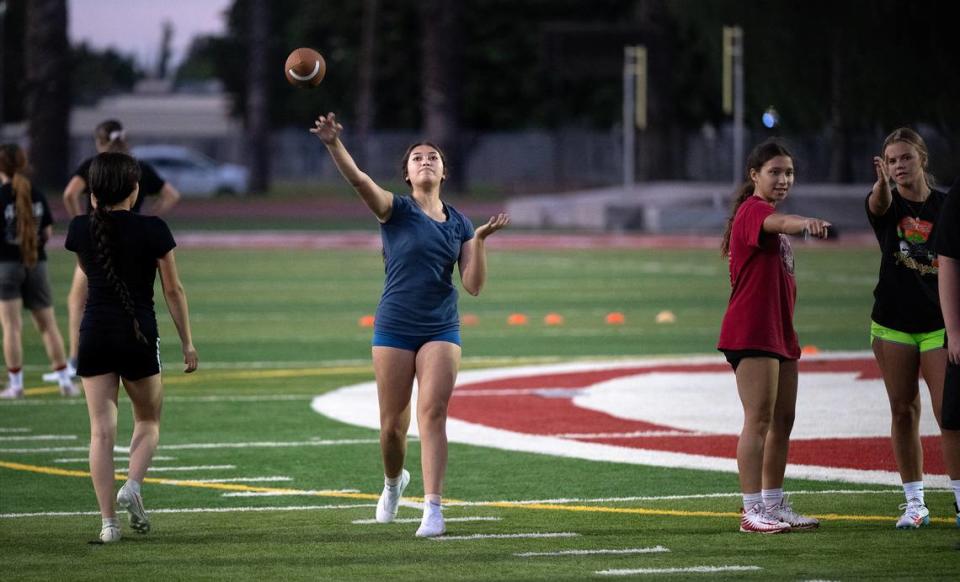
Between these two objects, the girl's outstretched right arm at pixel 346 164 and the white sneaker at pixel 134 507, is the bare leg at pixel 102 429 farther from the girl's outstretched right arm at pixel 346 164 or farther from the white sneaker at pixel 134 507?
the girl's outstretched right arm at pixel 346 164

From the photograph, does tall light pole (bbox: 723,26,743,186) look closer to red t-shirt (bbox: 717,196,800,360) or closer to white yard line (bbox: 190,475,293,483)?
white yard line (bbox: 190,475,293,483)

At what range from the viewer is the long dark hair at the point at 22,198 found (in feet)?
48.3

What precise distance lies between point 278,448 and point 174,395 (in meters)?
3.32

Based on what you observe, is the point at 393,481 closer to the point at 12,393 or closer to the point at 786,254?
the point at 786,254

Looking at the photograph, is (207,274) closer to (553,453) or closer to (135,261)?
(553,453)

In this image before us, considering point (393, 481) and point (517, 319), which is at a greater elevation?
point (393, 481)

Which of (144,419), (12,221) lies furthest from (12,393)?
(144,419)

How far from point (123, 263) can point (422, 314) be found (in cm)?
149

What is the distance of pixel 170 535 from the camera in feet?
30.2

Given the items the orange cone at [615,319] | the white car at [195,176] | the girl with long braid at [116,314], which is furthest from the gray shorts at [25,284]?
the white car at [195,176]

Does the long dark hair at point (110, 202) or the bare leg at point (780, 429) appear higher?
the long dark hair at point (110, 202)

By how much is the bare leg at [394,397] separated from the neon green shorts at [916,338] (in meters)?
2.34

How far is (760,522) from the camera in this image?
909cm

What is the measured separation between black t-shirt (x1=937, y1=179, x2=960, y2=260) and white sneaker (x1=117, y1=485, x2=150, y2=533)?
3959 mm
